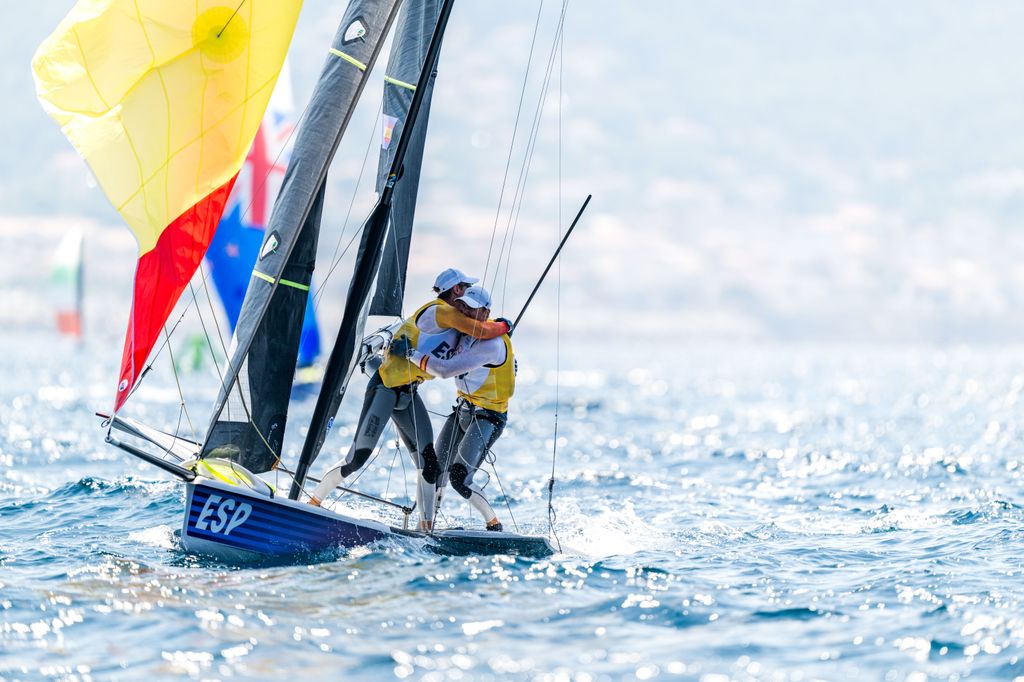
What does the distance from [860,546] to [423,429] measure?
3945 millimetres

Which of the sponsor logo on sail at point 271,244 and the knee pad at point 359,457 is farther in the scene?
the knee pad at point 359,457

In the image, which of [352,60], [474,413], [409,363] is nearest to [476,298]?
[409,363]

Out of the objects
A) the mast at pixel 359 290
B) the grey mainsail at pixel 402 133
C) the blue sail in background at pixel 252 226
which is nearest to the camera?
the mast at pixel 359 290

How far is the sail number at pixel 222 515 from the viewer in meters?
8.32

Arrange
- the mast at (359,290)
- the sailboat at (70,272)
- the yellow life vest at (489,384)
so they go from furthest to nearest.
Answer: the sailboat at (70,272) → the yellow life vest at (489,384) → the mast at (359,290)

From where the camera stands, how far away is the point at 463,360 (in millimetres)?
9125

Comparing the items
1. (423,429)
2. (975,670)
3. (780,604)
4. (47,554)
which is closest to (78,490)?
(47,554)

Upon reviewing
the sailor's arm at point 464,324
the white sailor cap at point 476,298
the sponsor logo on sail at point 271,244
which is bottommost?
the sailor's arm at point 464,324

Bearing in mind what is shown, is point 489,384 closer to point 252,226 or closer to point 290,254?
point 290,254

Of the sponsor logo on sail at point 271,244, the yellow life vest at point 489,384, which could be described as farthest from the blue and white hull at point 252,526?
the sponsor logo on sail at point 271,244

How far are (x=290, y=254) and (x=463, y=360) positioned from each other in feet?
5.06

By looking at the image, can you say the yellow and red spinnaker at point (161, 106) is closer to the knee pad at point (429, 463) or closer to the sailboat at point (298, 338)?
the sailboat at point (298, 338)

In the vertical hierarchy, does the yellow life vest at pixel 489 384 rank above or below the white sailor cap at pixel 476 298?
below

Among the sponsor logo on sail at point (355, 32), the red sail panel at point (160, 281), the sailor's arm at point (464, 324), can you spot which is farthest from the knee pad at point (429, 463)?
the sponsor logo on sail at point (355, 32)
